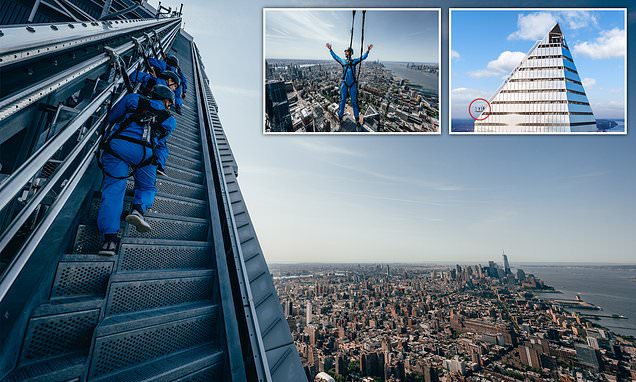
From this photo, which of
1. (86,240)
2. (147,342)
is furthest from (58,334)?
(86,240)

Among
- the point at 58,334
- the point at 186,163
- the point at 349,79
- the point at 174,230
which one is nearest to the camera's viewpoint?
the point at 58,334

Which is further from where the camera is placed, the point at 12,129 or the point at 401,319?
the point at 401,319

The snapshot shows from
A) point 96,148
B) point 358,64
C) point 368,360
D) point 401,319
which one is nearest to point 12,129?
point 96,148

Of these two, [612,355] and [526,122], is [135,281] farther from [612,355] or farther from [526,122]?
[612,355]

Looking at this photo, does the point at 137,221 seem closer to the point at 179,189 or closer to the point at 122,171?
the point at 122,171

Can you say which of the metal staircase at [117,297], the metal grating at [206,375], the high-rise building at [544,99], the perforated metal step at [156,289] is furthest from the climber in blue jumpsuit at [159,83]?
the high-rise building at [544,99]

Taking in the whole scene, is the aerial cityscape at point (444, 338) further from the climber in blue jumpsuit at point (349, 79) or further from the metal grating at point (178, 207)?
the climber in blue jumpsuit at point (349, 79)
